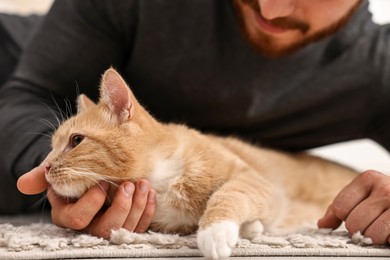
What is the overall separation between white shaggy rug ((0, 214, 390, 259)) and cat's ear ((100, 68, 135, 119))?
0.91ft

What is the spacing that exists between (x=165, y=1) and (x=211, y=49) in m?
0.20

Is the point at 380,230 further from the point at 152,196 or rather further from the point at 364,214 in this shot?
the point at 152,196

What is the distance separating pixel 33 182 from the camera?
1131mm

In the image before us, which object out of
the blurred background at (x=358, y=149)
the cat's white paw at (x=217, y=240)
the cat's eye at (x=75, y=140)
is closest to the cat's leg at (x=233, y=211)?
the cat's white paw at (x=217, y=240)

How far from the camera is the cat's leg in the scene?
989mm

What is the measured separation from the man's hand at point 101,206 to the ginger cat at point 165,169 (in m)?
0.03

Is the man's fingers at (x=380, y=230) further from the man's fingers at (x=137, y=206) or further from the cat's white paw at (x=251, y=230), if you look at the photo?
the man's fingers at (x=137, y=206)

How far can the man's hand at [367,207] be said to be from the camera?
110cm

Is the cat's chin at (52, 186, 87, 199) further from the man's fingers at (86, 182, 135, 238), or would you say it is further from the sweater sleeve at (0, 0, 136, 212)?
the sweater sleeve at (0, 0, 136, 212)

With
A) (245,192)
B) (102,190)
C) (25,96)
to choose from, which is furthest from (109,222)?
(25,96)

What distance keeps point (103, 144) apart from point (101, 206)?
5.3 inches

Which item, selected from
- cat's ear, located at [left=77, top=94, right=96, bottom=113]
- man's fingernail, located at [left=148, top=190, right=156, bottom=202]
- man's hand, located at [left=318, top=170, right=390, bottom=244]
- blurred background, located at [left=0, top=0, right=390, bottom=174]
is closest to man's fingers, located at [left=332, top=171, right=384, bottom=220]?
man's hand, located at [left=318, top=170, right=390, bottom=244]

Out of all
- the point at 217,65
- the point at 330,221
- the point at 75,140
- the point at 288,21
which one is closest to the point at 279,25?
the point at 288,21

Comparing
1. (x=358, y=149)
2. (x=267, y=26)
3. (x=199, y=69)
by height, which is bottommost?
(x=199, y=69)
